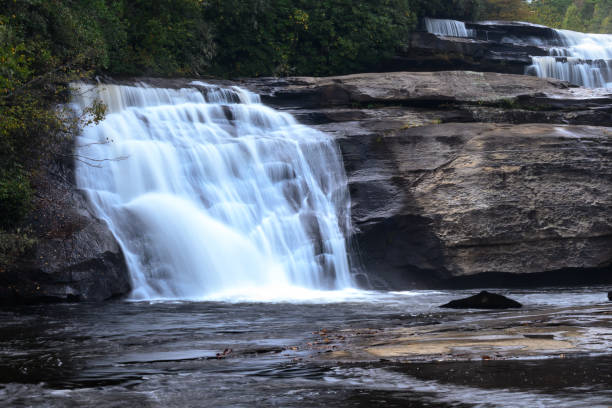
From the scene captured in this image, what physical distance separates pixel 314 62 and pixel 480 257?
44.3ft

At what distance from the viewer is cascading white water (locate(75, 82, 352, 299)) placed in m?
15.8

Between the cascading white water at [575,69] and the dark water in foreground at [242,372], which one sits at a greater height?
the cascading white water at [575,69]

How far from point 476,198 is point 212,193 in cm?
640

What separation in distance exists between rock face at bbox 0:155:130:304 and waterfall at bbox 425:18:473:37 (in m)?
21.0

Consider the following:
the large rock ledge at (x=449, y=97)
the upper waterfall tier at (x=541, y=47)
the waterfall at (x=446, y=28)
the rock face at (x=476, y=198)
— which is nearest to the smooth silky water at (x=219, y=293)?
the rock face at (x=476, y=198)

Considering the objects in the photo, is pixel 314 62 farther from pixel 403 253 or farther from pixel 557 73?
pixel 403 253

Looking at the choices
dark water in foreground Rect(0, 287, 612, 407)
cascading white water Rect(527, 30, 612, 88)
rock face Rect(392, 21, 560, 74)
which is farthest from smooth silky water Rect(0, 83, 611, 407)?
cascading white water Rect(527, 30, 612, 88)

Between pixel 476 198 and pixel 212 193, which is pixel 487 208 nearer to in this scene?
pixel 476 198

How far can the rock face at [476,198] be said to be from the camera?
1811 cm

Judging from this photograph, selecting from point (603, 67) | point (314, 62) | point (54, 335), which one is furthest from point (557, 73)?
point (54, 335)

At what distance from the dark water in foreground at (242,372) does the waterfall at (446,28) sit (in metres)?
23.1

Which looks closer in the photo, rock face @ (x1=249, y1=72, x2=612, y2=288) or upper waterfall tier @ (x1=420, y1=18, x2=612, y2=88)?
rock face @ (x1=249, y1=72, x2=612, y2=288)

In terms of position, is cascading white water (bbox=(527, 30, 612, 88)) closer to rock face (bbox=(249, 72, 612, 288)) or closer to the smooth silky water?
rock face (bbox=(249, 72, 612, 288))

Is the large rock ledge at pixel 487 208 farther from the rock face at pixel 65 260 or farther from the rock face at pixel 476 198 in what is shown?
the rock face at pixel 65 260
